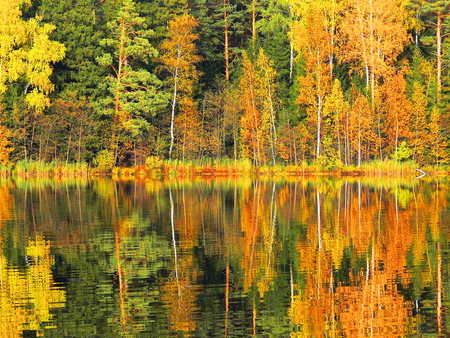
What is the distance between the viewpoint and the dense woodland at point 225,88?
6312cm

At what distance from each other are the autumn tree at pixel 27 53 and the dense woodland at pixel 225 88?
0.36 ft

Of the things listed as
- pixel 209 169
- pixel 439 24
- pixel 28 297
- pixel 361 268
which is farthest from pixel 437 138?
pixel 28 297

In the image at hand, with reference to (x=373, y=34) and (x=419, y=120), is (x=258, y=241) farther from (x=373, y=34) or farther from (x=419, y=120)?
(x=373, y=34)

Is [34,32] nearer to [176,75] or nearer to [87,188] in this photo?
[176,75]

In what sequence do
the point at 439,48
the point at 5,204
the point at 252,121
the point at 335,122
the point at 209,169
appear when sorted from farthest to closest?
the point at 439,48 → the point at 252,121 → the point at 209,169 → the point at 335,122 → the point at 5,204

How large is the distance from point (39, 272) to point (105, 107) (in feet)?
168

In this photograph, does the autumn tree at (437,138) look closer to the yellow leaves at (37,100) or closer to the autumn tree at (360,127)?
the autumn tree at (360,127)

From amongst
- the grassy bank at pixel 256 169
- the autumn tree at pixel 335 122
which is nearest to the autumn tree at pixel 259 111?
the grassy bank at pixel 256 169

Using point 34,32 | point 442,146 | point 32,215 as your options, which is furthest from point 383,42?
point 32,215

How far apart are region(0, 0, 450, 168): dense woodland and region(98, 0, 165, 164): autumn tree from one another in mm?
133

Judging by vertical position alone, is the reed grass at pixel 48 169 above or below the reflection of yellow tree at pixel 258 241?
above

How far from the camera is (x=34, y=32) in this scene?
64.8 m

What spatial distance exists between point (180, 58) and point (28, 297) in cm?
5471

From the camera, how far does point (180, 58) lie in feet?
226
